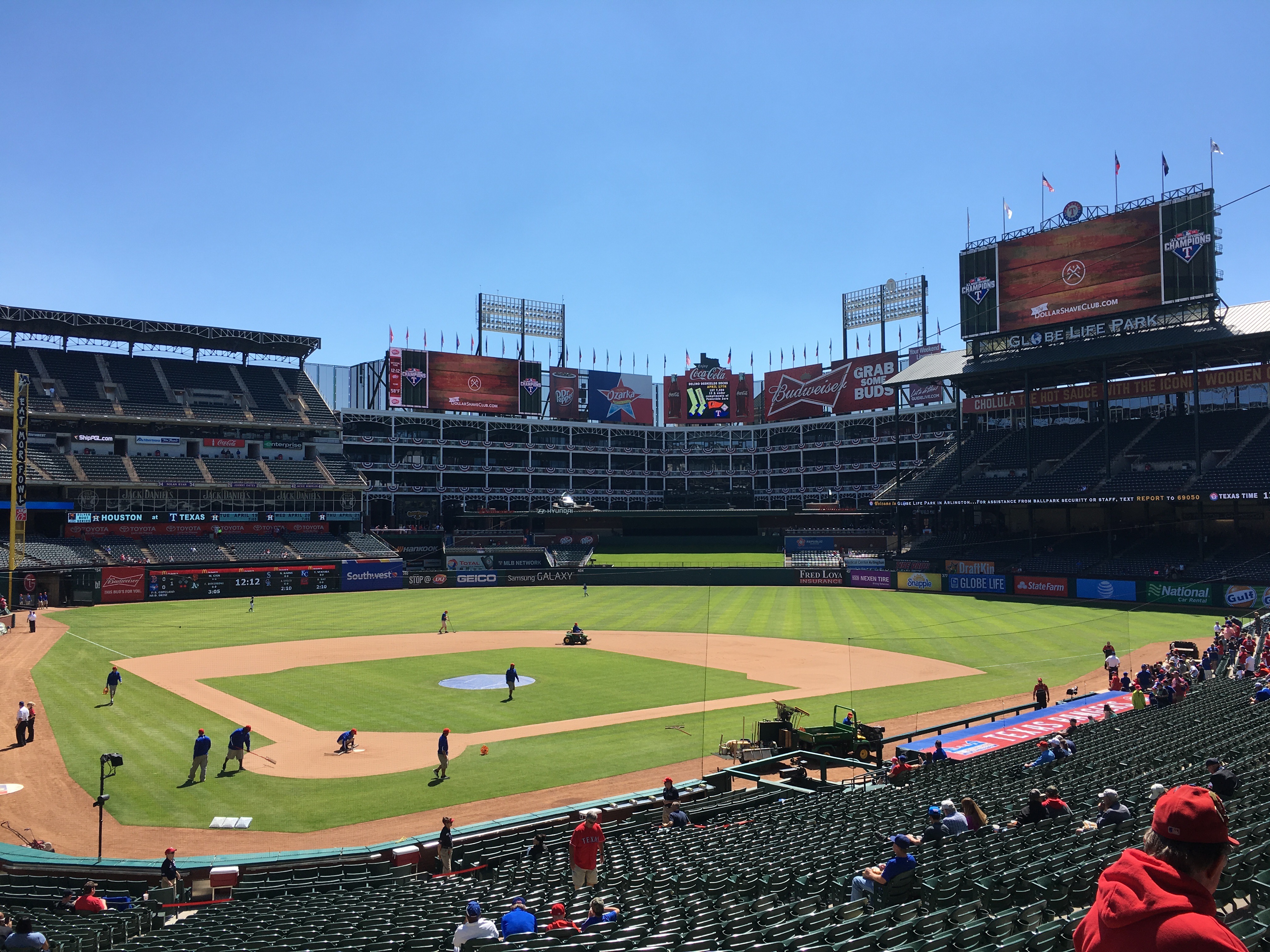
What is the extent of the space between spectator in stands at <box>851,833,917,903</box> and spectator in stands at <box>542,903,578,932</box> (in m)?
3.39

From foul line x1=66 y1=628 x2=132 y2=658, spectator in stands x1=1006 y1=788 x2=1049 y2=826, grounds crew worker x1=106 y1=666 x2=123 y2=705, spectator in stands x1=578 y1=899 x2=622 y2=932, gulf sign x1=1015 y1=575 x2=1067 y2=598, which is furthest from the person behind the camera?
gulf sign x1=1015 y1=575 x2=1067 y2=598

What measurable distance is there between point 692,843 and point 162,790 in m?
15.1

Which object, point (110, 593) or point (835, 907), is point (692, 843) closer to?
point (835, 907)

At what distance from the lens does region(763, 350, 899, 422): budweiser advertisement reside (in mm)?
97188

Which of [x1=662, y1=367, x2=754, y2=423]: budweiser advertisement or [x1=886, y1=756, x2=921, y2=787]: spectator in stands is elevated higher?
[x1=662, y1=367, x2=754, y2=423]: budweiser advertisement

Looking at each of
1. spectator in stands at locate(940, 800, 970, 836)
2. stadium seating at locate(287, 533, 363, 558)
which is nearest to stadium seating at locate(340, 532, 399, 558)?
stadium seating at locate(287, 533, 363, 558)

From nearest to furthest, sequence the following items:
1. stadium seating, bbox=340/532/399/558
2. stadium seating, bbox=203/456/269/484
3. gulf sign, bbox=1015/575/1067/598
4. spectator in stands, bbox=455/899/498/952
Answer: spectator in stands, bbox=455/899/498/952 < gulf sign, bbox=1015/575/1067/598 < stadium seating, bbox=203/456/269/484 < stadium seating, bbox=340/532/399/558

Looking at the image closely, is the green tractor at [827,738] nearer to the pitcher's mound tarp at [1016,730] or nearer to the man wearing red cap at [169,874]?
the pitcher's mound tarp at [1016,730]

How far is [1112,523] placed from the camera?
64.8 meters

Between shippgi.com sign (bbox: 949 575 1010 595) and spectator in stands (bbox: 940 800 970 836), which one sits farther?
shippgi.com sign (bbox: 949 575 1010 595)

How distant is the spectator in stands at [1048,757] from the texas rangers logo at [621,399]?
302ft

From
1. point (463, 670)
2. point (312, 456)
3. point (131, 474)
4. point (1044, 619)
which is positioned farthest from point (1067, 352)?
point (131, 474)

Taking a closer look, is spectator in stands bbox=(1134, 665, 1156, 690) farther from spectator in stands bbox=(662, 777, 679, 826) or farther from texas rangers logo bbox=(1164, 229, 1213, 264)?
texas rangers logo bbox=(1164, 229, 1213, 264)

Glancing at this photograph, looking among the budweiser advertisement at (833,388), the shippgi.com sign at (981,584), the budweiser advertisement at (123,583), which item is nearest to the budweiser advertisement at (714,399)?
the budweiser advertisement at (833,388)
